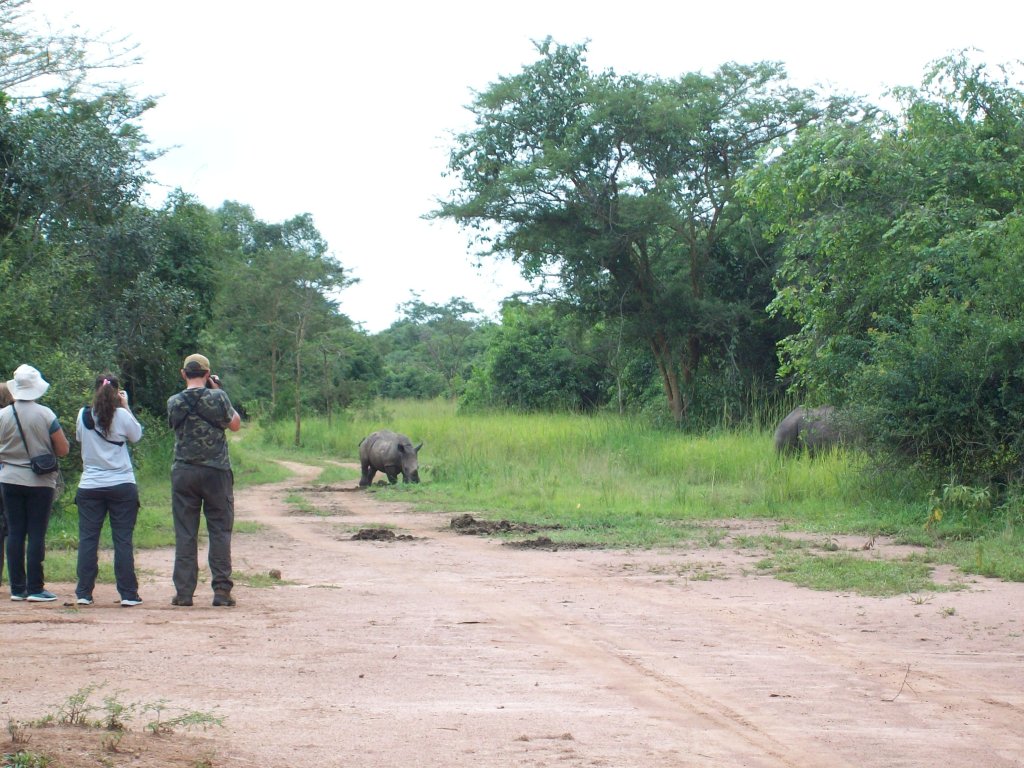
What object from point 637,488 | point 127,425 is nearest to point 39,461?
point 127,425

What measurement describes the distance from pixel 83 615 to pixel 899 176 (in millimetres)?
12255

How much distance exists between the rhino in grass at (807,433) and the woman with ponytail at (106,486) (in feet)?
34.7

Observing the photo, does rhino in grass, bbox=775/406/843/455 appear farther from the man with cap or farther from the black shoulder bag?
the black shoulder bag

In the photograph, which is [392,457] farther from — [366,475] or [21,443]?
[21,443]

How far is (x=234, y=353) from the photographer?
1544 inches

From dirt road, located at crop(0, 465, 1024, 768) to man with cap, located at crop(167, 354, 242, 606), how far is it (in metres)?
0.25

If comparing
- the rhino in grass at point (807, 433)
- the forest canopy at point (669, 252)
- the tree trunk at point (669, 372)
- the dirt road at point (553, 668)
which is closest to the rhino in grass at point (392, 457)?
the forest canopy at point (669, 252)

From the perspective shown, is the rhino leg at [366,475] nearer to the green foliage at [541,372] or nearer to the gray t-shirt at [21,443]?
the green foliage at [541,372]

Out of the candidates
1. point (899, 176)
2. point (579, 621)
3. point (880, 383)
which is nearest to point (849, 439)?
point (880, 383)

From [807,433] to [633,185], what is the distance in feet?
29.8

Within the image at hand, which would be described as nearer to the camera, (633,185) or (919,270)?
(919,270)

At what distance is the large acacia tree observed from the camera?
24016mm

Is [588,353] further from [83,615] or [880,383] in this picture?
[83,615]

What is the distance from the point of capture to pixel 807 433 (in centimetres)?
1753
